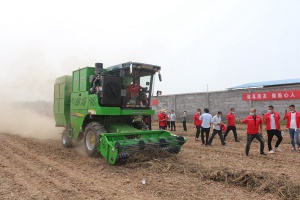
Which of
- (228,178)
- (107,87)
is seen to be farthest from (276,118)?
(107,87)

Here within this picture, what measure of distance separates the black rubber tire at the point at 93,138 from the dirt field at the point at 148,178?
25cm

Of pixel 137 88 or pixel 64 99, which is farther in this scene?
pixel 64 99

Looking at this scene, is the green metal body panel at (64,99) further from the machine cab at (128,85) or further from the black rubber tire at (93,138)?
the black rubber tire at (93,138)

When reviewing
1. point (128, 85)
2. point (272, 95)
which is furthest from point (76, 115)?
point (272, 95)

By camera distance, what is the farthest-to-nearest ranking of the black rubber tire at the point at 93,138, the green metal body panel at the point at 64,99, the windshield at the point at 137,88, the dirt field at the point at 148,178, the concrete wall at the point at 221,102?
the concrete wall at the point at 221,102 → the green metal body panel at the point at 64,99 → the windshield at the point at 137,88 → the black rubber tire at the point at 93,138 → the dirt field at the point at 148,178

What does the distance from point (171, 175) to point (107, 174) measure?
151 centimetres

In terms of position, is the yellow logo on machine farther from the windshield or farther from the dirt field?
the windshield

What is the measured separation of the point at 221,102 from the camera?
2194 cm

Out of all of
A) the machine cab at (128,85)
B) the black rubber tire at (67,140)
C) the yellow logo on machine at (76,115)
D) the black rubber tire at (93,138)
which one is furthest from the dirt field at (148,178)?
the black rubber tire at (67,140)

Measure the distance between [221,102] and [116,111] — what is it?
15.5 meters

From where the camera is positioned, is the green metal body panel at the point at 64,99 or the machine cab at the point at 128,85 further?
the green metal body panel at the point at 64,99

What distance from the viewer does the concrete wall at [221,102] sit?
61.3ft

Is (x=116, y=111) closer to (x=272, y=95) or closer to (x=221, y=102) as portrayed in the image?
(x=272, y=95)

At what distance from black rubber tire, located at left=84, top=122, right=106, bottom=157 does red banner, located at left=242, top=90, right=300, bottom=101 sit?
595 inches
